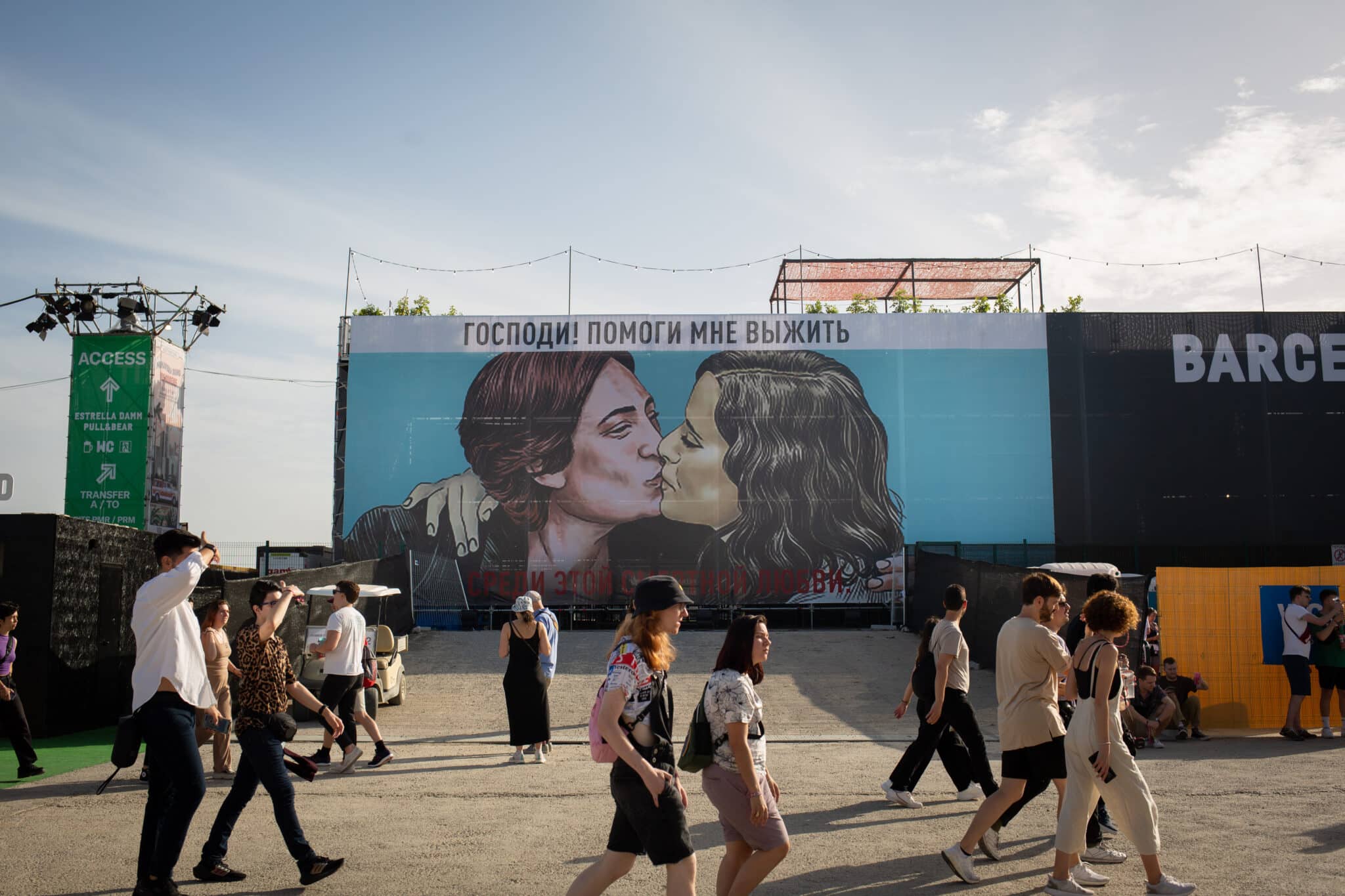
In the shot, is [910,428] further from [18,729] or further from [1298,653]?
[18,729]

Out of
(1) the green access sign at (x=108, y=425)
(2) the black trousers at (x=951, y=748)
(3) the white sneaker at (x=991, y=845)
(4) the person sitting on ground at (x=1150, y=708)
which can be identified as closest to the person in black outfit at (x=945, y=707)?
(2) the black trousers at (x=951, y=748)

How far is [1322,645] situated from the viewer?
12.4 metres

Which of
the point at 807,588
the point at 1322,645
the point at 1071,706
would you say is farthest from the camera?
the point at 807,588

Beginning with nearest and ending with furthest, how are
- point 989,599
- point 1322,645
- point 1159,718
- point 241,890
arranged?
point 241,890, point 1159,718, point 1322,645, point 989,599

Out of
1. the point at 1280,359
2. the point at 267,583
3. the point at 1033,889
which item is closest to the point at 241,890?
the point at 267,583

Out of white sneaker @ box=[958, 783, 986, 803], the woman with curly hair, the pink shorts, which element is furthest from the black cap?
the woman with curly hair

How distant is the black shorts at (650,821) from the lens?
13.5 ft

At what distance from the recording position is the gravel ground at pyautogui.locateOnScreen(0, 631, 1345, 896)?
19.2 ft

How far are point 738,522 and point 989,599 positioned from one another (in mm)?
8569

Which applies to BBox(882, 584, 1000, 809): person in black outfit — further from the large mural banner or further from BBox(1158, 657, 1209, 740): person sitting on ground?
the large mural banner

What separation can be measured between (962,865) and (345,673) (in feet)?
20.2

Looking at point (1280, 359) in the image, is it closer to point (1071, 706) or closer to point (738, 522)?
point (738, 522)

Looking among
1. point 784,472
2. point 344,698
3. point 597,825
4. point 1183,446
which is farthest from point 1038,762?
point 1183,446

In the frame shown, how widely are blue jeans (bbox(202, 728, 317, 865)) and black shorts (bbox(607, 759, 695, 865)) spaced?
2.26 m
